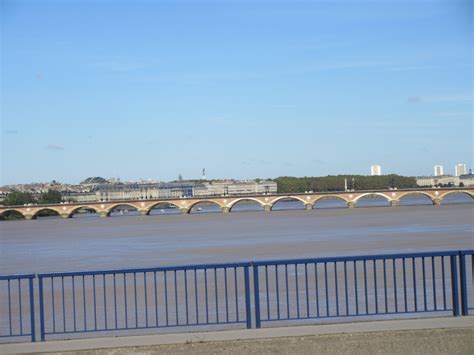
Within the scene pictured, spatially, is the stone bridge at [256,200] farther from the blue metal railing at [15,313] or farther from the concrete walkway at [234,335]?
the concrete walkway at [234,335]

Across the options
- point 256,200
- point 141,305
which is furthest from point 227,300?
point 256,200

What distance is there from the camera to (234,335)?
9047 mm

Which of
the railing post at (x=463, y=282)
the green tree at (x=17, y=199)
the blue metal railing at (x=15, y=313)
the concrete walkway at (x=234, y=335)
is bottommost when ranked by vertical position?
the blue metal railing at (x=15, y=313)

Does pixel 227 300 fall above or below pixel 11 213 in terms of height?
above

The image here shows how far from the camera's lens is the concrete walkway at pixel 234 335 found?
8.81 metres

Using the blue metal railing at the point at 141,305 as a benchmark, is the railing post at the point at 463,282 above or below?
above

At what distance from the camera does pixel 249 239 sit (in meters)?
47.0

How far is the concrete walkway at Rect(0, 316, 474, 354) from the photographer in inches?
347

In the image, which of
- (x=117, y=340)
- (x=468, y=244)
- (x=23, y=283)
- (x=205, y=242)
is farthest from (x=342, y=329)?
(x=205, y=242)

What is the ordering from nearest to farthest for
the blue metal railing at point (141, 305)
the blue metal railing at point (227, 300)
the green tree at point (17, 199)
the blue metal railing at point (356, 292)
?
1. the blue metal railing at point (356, 292)
2. the blue metal railing at point (227, 300)
3. the blue metal railing at point (141, 305)
4. the green tree at point (17, 199)

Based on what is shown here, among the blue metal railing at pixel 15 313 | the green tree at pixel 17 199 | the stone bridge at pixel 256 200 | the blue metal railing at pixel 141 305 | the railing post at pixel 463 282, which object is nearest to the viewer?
the railing post at pixel 463 282

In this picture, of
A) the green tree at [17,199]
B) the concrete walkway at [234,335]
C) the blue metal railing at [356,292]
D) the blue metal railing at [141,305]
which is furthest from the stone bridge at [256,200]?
the concrete walkway at [234,335]

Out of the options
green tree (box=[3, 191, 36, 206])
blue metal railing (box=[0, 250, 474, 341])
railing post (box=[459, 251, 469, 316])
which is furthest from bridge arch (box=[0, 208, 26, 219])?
railing post (box=[459, 251, 469, 316])

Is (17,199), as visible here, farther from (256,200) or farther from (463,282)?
(463,282)
